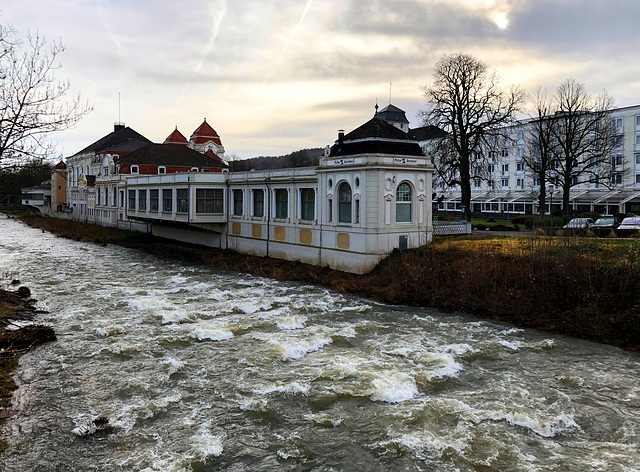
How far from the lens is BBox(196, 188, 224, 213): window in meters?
36.0

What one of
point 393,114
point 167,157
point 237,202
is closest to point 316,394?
point 237,202

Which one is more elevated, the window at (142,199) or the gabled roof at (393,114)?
the gabled roof at (393,114)

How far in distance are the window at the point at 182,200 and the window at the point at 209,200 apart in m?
0.81

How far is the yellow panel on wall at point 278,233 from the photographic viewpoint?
1227 inches

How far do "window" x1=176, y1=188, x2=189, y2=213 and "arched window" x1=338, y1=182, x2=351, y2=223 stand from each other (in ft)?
44.6

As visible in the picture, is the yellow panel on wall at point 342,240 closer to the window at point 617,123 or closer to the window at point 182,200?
the window at point 182,200

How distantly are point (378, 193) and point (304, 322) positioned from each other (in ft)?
28.7

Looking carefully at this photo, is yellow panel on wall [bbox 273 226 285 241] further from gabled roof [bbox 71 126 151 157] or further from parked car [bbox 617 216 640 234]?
gabled roof [bbox 71 126 151 157]

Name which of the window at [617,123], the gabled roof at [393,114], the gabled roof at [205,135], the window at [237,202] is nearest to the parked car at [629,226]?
the window at [237,202]

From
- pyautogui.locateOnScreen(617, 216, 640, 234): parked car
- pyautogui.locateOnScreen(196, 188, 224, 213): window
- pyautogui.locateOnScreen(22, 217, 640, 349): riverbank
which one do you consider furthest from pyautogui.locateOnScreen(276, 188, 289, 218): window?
pyautogui.locateOnScreen(617, 216, 640, 234): parked car

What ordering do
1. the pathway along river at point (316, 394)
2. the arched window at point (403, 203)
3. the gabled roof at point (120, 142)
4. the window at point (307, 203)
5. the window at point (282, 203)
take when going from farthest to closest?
the gabled roof at point (120, 142)
the window at point (282, 203)
the window at point (307, 203)
the arched window at point (403, 203)
the pathway along river at point (316, 394)

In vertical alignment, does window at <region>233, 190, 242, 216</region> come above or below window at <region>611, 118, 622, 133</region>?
below

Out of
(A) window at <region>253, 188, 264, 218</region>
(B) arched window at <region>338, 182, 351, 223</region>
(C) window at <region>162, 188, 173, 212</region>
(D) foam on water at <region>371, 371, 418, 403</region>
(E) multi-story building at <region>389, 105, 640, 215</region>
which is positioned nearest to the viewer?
(D) foam on water at <region>371, 371, 418, 403</region>

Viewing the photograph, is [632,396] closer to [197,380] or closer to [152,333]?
[197,380]
